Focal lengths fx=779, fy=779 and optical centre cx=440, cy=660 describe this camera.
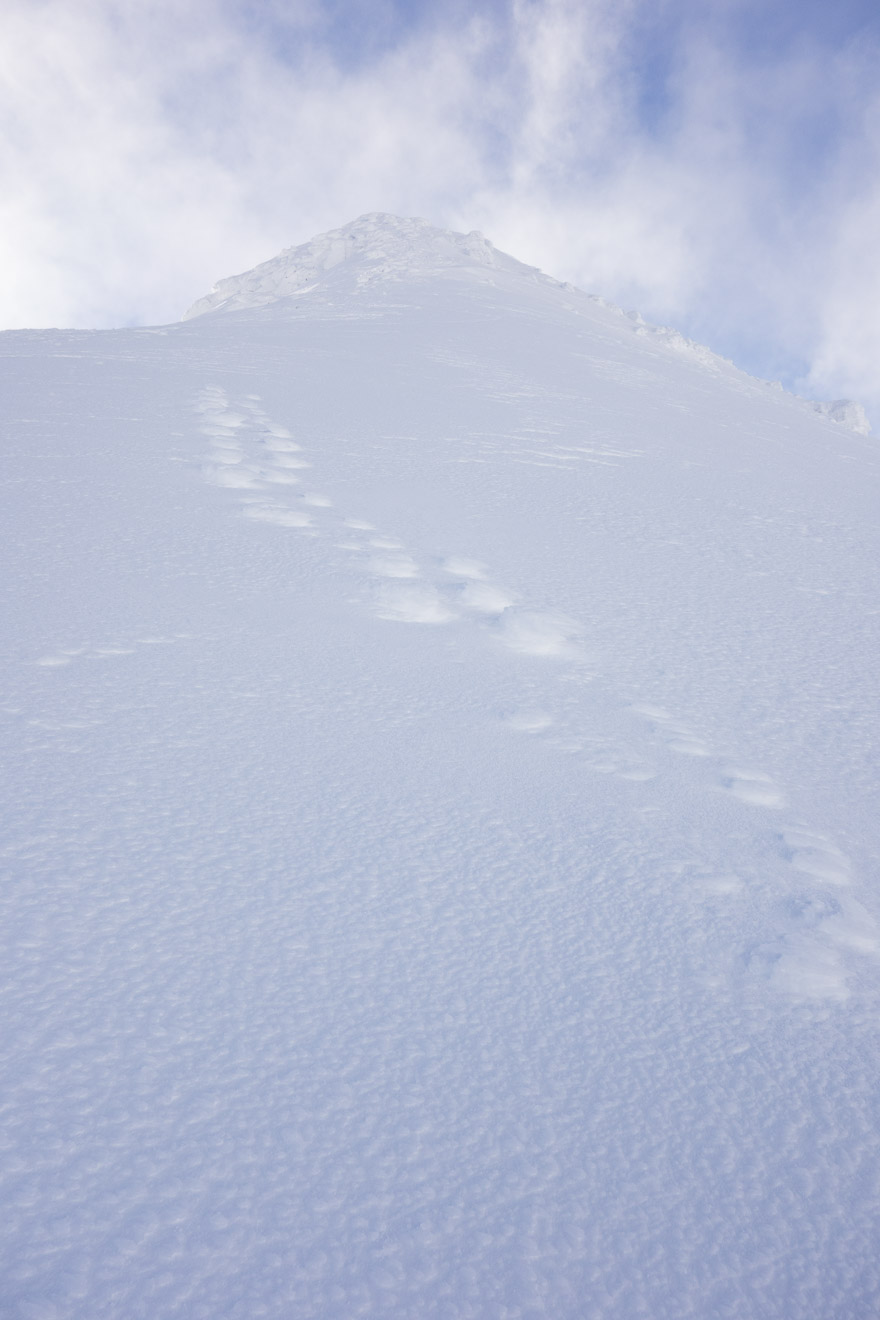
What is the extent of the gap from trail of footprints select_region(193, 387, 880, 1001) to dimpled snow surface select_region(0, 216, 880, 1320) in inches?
0.6

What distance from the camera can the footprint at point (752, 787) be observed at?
2316 mm

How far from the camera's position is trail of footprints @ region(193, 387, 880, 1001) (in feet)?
5.84

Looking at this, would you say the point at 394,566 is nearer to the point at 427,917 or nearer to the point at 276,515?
the point at 276,515

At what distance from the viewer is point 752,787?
93.7 inches

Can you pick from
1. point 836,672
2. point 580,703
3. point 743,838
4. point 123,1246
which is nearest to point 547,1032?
point 123,1246

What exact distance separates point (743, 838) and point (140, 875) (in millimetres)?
1561

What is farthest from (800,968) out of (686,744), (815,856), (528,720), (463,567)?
(463,567)

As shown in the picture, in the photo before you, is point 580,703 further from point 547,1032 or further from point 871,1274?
point 871,1274

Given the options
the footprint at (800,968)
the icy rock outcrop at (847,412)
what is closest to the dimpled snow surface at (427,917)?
the footprint at (800,968)

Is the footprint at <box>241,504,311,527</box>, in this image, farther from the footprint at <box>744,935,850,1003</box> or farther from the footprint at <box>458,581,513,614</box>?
the footprint at <box>744,935,850,1003</box>

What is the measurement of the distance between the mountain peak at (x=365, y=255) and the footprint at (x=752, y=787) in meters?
19.0

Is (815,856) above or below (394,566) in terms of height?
below

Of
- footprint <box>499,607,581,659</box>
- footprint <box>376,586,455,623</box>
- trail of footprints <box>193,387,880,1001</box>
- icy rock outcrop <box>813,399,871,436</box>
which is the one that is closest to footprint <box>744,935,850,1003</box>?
trail of footprints <box>193,387,880,1001</box>

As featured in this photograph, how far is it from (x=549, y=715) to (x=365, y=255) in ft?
69.2
